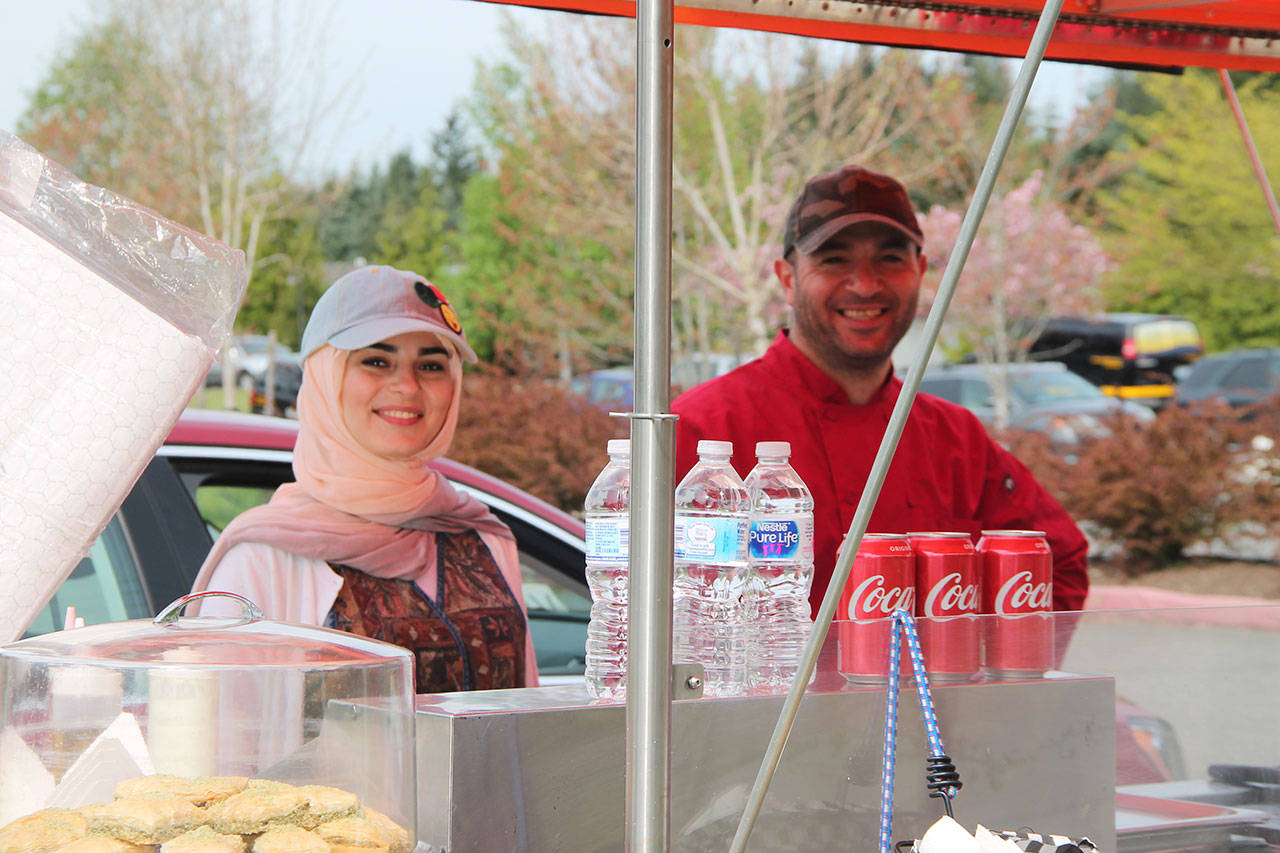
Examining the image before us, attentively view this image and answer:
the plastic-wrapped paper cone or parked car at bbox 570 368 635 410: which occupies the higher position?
parked car at bbox 570 368 635 410

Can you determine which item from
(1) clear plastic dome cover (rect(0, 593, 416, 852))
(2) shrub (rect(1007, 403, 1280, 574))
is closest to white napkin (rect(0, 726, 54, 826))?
(1) clear plastic dome cover (rect(0, 593, 416, 852))

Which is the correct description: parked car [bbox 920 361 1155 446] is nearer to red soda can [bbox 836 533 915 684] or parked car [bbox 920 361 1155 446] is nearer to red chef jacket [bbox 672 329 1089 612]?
red chef jacket [bbox 672 329 1089 612]

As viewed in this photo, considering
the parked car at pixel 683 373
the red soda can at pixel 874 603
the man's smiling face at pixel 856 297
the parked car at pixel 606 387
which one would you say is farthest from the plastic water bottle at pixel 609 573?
the parked car at pixel 683 373

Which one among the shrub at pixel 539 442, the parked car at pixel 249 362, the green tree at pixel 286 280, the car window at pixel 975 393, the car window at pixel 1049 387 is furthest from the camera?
the green tree at pixel 286 280

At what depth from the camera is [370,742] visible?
159cm

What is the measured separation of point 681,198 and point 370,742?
12272mm

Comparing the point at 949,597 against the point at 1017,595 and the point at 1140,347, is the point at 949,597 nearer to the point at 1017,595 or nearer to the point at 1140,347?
the point at 1017,595

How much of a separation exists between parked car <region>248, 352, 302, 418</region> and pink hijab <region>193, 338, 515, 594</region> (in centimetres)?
1235

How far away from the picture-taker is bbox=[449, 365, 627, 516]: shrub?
35.0ft

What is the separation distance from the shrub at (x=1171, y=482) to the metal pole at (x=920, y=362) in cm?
1008

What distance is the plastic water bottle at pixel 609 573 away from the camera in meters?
1.86

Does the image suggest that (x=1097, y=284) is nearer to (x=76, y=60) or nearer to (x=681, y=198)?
(x=681, y=198)

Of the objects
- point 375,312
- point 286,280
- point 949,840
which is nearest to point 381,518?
point 375,312

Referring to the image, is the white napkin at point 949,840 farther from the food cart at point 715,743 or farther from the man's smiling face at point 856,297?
the man's smiling face at point 856,297
